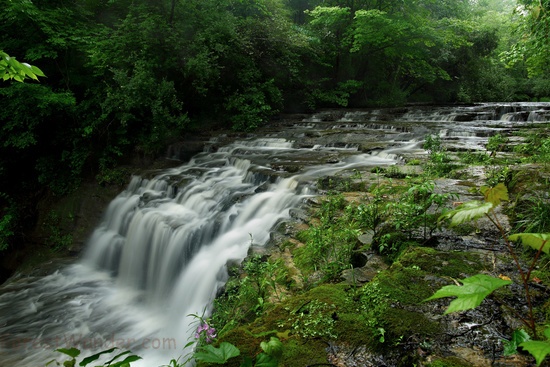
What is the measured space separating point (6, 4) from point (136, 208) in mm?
5995

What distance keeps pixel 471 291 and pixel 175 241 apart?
19.3 ft

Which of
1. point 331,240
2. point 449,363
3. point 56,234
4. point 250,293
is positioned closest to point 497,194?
point 449,363

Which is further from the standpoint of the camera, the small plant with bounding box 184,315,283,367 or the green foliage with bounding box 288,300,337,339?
the green foliage with bounding box 288,300,337,339

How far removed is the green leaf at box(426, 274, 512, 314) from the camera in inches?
45.1

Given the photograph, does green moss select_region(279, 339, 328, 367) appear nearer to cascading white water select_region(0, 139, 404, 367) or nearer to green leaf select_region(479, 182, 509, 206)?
green leaf select_region(479, 182, 509, 206)

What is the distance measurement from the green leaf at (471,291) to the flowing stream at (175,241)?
362 centimetres

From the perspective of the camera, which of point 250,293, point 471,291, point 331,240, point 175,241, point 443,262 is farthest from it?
point 175,241

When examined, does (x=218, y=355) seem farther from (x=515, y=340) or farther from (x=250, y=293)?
(x=250, y=293)

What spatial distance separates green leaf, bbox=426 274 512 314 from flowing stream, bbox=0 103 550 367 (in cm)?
362

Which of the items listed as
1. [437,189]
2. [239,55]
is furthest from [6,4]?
[437,189]

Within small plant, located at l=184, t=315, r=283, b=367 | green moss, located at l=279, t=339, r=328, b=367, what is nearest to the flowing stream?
green moss, located at l=279, t=339, r=328, b=367

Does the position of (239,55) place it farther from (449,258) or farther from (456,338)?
(456,338)

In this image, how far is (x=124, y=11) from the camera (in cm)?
1122

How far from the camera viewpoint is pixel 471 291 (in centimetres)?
122
